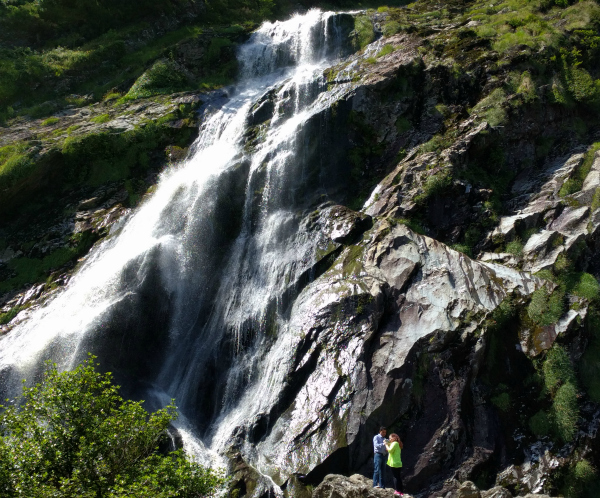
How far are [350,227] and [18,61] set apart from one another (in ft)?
72.5

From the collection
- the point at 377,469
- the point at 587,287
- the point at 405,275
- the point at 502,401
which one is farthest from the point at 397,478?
the point at 587,287

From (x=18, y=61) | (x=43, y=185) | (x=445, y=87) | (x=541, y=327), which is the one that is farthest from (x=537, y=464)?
(x=18, y=61)

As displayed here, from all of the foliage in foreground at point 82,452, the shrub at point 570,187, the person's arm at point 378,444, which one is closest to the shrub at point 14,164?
the foliage in foreground at point 82,452

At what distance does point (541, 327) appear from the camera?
461 inches

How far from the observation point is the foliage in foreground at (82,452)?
6.88m

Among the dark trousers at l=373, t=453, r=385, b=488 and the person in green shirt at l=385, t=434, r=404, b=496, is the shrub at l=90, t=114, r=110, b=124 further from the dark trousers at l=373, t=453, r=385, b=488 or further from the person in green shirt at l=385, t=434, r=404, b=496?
the person in green shirt at l=385, t=434, r=404, b=496

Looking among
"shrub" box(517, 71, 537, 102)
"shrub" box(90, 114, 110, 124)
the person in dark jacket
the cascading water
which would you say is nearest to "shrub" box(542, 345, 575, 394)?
the person in dark jacket

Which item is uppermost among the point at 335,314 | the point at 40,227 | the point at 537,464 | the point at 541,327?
the point at 40,227

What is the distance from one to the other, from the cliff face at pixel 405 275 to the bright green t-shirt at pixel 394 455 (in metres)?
1.11

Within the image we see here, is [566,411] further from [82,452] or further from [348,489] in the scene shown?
[82,452]

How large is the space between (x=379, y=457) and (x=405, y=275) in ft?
16.7

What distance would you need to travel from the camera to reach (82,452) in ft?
24.2

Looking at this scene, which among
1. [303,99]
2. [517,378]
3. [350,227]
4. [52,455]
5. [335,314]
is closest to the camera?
[52,455]

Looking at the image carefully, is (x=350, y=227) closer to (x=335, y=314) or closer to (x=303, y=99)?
(x=335, y=314)
